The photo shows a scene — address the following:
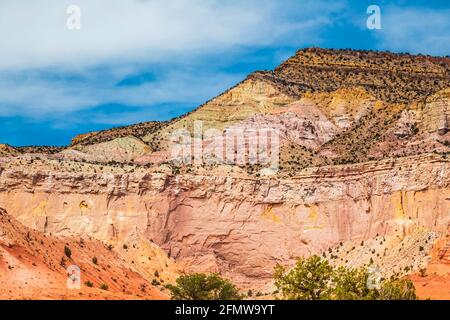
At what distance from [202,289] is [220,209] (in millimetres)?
24721

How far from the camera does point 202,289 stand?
62.6 metres

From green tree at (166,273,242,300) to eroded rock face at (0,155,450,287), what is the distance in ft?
63.3

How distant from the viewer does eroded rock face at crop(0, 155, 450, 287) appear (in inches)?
3307

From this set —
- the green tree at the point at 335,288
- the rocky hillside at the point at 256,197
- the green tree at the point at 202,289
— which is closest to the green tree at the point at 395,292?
the green tree at the point at 335,288

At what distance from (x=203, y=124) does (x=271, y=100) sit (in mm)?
8257

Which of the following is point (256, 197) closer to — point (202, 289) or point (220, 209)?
point (220, 209)

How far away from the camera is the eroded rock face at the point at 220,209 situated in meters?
84.0

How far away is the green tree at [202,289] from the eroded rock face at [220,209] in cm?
1931

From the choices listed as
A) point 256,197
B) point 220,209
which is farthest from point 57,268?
point 256,197

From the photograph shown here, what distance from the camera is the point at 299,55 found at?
121812 millimetres

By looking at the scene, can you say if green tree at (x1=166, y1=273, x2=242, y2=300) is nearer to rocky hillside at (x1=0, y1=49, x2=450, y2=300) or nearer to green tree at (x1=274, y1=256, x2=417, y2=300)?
green tree at (x1=274, y1=256, x2=417, y2=300)

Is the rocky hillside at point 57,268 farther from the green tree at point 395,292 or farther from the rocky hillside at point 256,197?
the green tree at point 395,292

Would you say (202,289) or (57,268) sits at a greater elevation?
(57,268)
